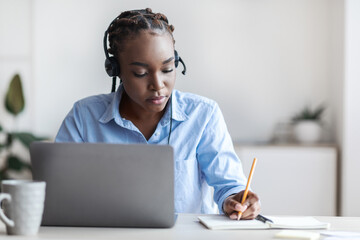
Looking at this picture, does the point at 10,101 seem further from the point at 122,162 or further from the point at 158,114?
the point at 122,162

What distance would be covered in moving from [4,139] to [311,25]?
8.25 ft

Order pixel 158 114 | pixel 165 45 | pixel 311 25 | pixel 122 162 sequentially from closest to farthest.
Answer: pixel 122 162 < pixel 165 45 < pixel 158 114 < pixel 311 25

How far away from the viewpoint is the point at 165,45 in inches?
74.2

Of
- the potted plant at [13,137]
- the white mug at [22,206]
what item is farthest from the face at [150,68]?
the potted plant at [13,137]

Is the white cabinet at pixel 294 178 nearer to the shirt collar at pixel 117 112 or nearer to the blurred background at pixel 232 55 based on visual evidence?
the blurred background at pixel 232 55

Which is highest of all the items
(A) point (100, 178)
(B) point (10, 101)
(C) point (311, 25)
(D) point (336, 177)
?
(C) point (311, 25)

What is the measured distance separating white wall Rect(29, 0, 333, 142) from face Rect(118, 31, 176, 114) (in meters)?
2.37

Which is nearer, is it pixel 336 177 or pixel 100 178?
pixel 100 178

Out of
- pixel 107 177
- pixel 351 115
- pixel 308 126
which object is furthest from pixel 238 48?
pixel 107 177

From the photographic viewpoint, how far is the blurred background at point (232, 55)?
4250 mm

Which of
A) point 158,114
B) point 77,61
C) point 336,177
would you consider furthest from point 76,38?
point 158,114

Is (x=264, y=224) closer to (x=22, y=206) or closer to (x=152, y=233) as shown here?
(x=152, y=233)

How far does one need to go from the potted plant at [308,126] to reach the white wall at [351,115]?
0.81 ft

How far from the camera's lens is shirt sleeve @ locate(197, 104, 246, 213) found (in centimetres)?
191
